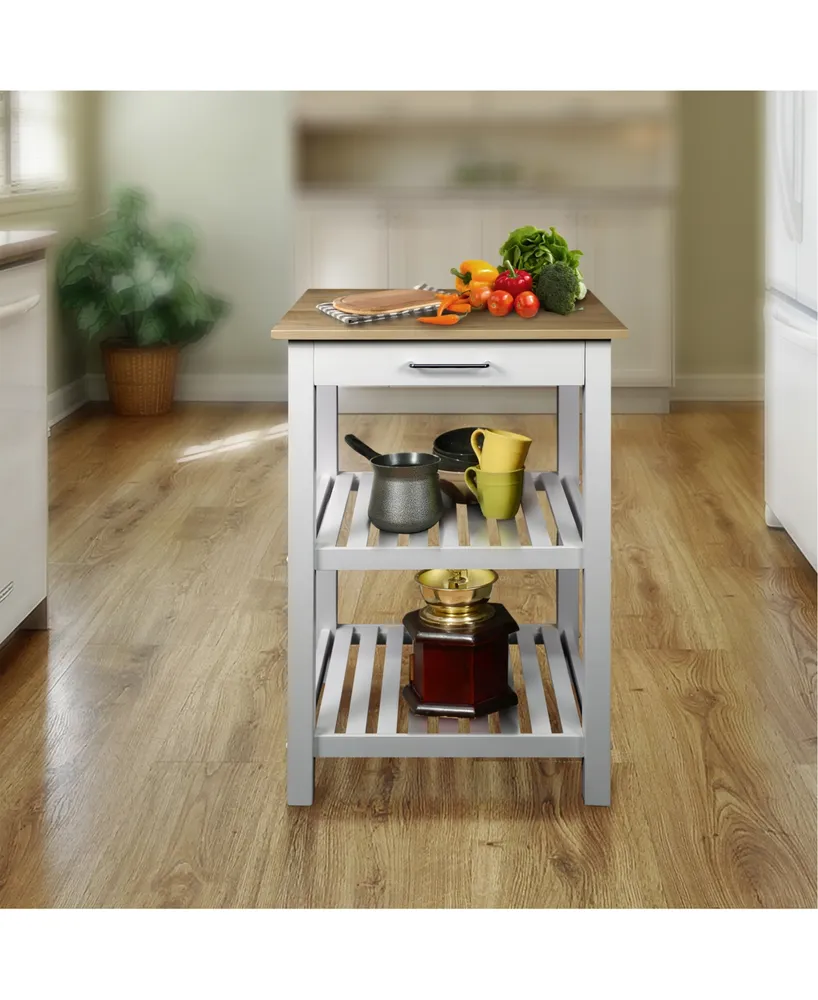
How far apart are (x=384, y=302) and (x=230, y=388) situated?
4190mm

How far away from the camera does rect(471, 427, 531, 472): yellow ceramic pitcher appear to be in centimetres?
209

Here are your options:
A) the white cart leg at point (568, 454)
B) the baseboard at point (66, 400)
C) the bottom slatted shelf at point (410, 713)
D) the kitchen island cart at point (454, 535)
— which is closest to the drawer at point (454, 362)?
the kitchen island cart at point (454, 535)

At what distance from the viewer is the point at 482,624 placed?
2211 millimetres

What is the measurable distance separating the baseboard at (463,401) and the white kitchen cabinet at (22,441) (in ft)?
10.1

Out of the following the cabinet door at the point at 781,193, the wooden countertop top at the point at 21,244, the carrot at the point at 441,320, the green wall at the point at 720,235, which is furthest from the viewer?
the green wall at the point at 720,235

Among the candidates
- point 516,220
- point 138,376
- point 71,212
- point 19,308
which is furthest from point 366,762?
point 71,212

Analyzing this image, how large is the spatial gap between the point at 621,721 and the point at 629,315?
367 cm

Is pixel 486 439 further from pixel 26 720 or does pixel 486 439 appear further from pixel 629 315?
pixel 629 315

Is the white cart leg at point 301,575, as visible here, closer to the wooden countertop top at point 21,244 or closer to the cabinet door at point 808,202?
the wooden countertop top at point 21,244

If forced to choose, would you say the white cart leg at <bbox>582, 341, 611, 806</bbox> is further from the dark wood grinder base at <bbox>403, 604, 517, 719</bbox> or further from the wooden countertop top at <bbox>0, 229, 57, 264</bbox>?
the wooden countertop top at <bbox>0, 229, 57, 264</bbox>

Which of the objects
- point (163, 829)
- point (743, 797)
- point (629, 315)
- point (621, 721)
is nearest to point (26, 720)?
point (163, 829)

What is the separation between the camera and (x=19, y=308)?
2.56 meters

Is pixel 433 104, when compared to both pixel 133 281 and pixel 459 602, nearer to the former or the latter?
pixel 133 281

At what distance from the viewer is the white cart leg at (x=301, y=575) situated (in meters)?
1.93
